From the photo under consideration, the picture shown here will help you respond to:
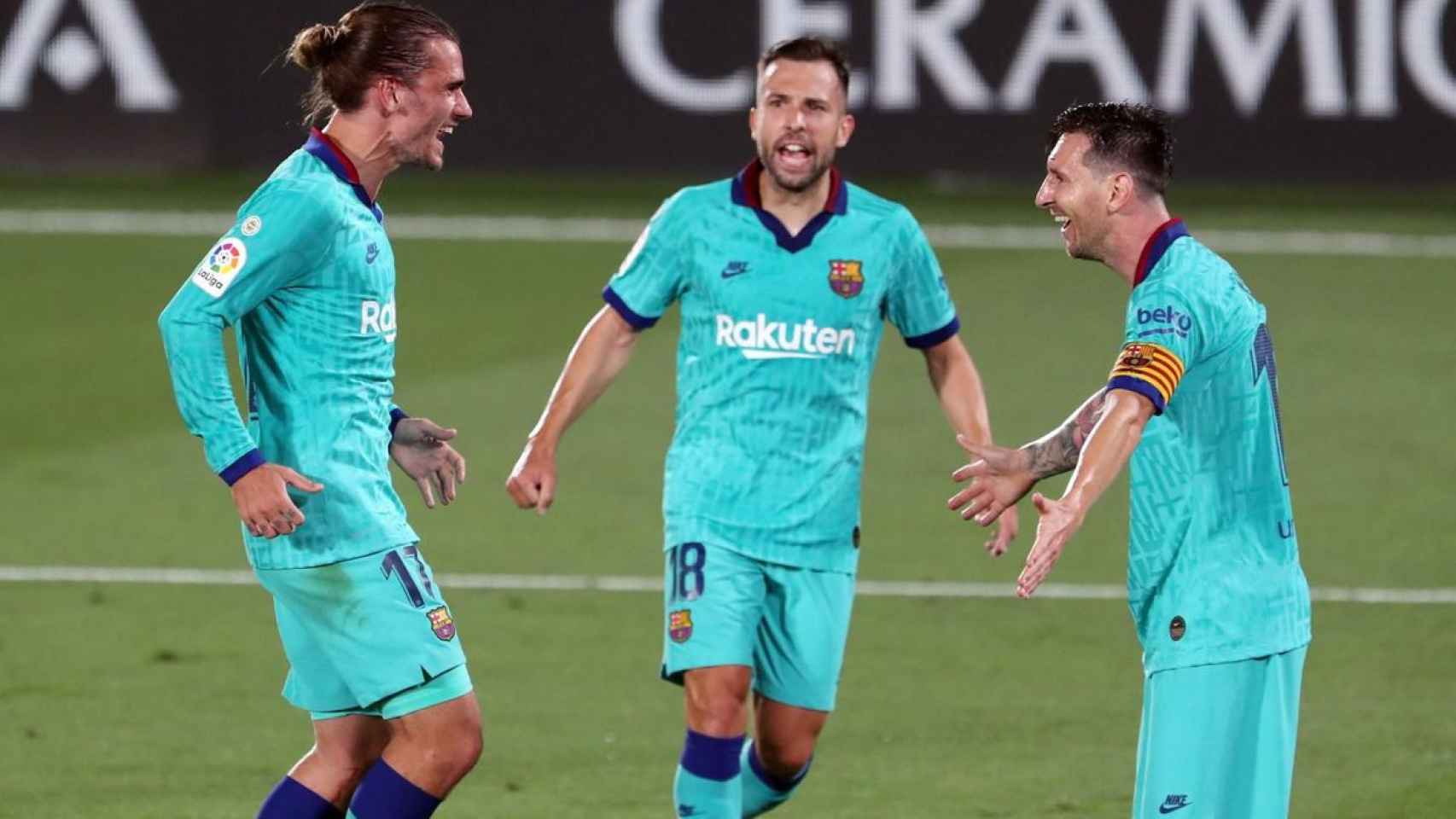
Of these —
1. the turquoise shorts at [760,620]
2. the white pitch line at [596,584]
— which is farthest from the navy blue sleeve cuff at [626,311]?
the white pitch line at [596,584]

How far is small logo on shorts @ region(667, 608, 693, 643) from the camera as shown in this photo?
22.0 feet

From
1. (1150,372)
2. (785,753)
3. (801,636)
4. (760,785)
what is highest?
(1150,372)

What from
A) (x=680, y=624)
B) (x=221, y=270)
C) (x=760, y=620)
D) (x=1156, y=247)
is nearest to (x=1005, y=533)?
(x=760, y=620)

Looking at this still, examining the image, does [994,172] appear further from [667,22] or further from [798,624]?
[798,624]

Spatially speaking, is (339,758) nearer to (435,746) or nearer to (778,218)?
(435,746)

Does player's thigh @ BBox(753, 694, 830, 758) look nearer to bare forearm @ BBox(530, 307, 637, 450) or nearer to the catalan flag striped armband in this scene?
bare forearm @ BBox(530, 307, 637, 450)

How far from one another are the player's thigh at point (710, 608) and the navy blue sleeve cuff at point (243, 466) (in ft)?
4.71

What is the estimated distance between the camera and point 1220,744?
5.58 meters

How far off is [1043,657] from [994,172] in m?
9.14

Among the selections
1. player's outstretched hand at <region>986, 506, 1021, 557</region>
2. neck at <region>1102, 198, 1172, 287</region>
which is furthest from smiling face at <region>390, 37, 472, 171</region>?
player's outstretched hand at <region>986, 506, 1021, 557</region>

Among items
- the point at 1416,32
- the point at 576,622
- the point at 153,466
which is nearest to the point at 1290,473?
the point at 576,622

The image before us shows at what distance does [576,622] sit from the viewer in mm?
9648

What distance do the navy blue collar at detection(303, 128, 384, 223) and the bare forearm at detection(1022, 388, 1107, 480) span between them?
5.38 feet

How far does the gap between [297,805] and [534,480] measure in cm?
114
